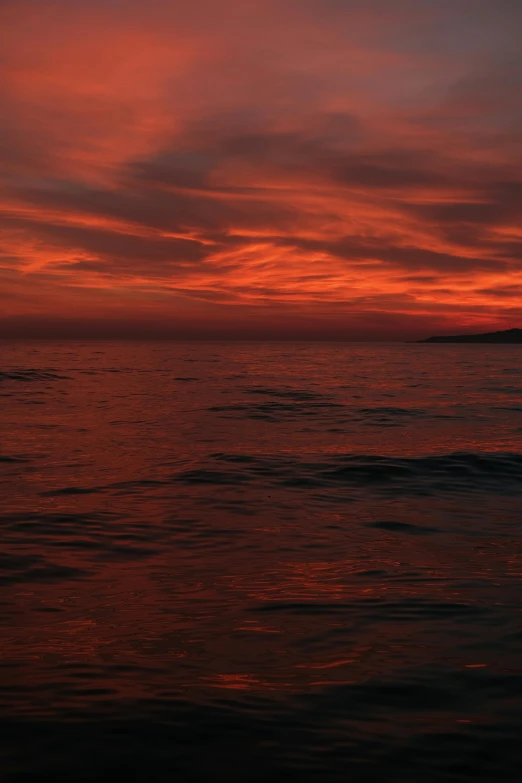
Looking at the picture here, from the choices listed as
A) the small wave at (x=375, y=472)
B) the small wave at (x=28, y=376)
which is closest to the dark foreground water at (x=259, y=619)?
the small wave at (x=375, y=472)

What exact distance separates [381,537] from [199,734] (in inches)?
198

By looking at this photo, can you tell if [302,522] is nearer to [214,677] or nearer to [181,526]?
[181,526]

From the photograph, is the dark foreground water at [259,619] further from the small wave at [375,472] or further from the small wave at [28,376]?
the small wave at [28,376]

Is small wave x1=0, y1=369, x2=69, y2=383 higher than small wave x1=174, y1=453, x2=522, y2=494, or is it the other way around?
small wave x1=0, y1=369, x2=69, y2=383

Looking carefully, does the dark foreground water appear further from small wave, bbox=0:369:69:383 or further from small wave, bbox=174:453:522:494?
small wave, bbox=0:369:69:383

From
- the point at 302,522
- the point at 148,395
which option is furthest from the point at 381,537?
the point at 148,395

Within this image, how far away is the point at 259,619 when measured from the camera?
6.04m

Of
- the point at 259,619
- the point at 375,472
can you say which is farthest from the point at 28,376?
the point at 259,619

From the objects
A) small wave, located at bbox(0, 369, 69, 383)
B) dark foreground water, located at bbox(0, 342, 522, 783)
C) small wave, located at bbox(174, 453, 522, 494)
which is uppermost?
small wave, located at bbox(0, 369, 69, 383)

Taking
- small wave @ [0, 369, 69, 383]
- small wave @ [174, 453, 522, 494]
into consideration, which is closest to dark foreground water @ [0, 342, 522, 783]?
small wave @ [174, 453, 522, 494]

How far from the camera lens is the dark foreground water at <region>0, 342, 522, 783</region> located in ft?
13.5

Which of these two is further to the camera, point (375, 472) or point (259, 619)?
point (375, 472)

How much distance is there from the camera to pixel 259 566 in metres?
7.57

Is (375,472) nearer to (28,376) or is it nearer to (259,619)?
(259,619)
